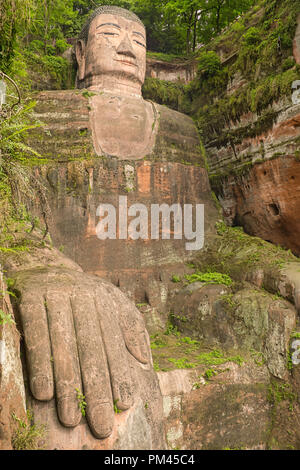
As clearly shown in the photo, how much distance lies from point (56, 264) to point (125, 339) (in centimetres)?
177

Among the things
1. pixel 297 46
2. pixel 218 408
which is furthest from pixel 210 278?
pixel 297 46

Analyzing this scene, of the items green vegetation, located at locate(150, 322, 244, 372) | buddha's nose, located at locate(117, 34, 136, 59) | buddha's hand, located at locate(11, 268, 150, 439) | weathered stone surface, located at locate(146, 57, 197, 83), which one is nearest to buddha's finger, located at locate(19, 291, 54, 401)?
buddha's hand, located at locate(11, 268, 150, 439)

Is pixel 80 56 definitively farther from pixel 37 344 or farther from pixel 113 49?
pixel 37 344

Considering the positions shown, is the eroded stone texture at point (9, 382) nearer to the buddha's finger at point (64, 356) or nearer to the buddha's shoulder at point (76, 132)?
the buddha's finger at point (64, 356)

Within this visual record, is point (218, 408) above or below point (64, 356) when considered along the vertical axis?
below

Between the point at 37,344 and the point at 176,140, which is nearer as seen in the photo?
the point at 37,344

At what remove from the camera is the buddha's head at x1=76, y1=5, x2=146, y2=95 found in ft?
A: 35.4

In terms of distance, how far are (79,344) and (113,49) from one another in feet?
31.9

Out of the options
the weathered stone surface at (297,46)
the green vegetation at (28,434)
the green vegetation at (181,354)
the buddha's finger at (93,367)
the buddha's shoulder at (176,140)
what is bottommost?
the green vegetation at (181,354)

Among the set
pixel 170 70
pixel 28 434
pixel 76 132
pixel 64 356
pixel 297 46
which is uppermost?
pixel 170 70

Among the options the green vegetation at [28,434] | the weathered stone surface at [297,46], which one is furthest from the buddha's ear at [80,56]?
the green vegetation at [28,434]

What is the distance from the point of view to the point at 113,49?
10.8 metres

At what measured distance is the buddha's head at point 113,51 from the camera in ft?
35.4

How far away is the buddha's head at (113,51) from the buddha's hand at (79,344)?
319 inches
